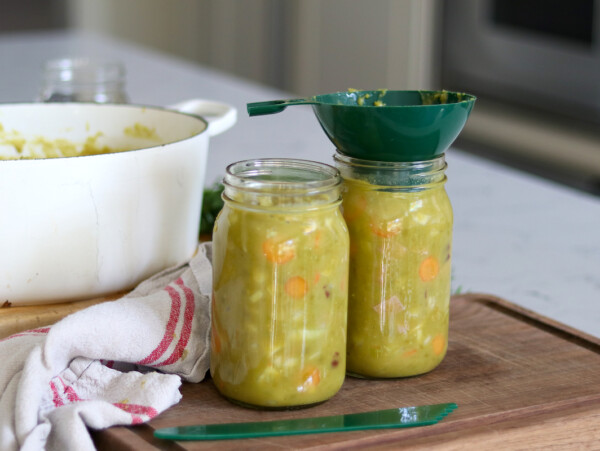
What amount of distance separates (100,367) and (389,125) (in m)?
0.27

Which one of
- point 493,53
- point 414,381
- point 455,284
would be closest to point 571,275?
point 455,284

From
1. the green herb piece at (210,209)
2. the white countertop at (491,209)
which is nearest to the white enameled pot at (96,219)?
the green herb piece at (210,209)

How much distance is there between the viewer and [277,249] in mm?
579

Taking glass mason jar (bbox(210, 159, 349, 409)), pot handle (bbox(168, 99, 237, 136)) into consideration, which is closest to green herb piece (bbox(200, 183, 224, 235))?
pot handle (bbox(168, 99, 237, 136))

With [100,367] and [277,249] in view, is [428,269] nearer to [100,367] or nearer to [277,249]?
[277,249]

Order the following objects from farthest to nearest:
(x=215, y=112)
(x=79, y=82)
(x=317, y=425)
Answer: (x=79, y=82) → (x=215, y=112) → (x=317, y=425)

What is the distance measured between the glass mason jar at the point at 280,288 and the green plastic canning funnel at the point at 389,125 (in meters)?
0.03

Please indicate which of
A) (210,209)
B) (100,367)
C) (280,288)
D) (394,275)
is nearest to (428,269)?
(394,275)

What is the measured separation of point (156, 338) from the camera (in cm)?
65

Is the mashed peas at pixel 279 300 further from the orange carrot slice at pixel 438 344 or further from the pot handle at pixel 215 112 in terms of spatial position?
the pot handle at pixel 215 112

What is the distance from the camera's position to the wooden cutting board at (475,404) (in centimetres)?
56

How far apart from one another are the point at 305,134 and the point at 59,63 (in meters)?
0.49

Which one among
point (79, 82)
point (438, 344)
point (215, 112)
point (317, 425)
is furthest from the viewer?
point (79, 82)

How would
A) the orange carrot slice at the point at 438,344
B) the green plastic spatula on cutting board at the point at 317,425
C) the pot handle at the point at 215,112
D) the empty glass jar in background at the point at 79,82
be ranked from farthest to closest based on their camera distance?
the empty glass jar in background at the point at 79,82, the pot handle at the point at 215,112, the orange carrot slice at the point at 438,344, the green plastic spatula on cutting board at the point at 317,425
